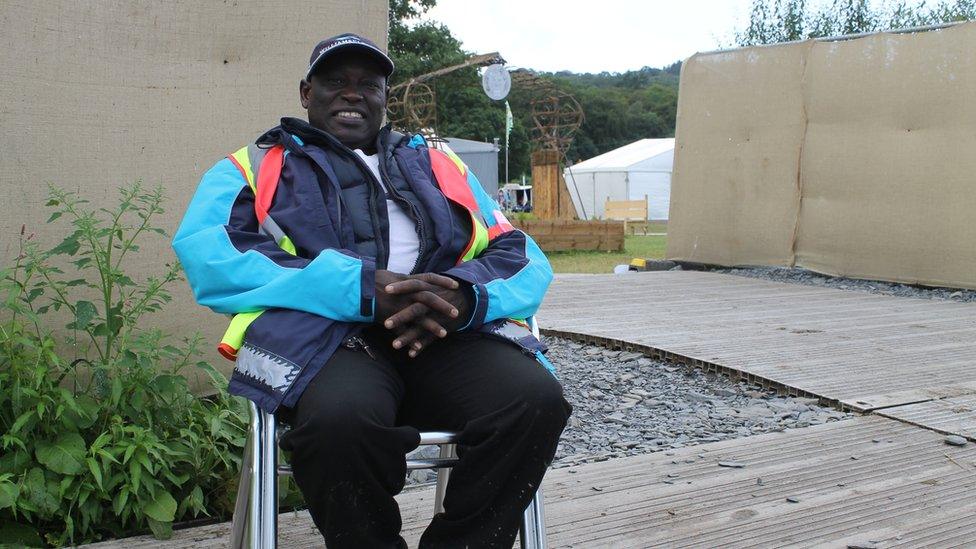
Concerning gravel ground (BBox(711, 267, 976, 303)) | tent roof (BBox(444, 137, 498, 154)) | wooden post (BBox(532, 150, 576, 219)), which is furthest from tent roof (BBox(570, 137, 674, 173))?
gravel ground (BBox(711, 267, 976, 303))

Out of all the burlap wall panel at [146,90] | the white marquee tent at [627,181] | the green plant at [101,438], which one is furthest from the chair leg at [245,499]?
the white marquee tent at [627,181]

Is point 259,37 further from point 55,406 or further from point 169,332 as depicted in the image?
point 55,406

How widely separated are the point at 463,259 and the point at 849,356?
362 cm

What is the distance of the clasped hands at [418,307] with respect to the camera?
7.23 ft

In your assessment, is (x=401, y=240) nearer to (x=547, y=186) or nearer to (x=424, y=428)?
(x=424, y=428)

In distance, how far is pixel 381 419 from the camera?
6.73ft

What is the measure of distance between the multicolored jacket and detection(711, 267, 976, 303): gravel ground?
22.7 feet

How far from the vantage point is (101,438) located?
261 cm

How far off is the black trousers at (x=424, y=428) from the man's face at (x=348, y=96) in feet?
2.11

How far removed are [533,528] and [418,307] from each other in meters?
0.59

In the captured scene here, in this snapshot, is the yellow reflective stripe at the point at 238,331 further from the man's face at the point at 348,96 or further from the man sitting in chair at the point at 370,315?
the man's face at the point at 348,96

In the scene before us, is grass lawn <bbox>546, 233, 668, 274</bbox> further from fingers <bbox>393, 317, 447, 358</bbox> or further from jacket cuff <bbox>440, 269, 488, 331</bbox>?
fingers <bbox>393, 317, 447, 358</bbox>

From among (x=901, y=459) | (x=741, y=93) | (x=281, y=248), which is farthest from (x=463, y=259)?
(x=741, y=93)

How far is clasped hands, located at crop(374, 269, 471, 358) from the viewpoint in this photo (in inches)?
86.7
